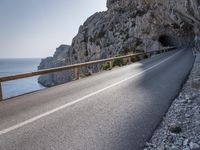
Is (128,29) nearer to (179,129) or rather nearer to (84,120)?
(84,120)

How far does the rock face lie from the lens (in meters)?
47.2

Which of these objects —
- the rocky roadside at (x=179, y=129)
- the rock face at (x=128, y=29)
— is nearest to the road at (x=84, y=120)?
the rocky roadside at (x=179, y=129)

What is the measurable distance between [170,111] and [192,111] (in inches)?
21.9

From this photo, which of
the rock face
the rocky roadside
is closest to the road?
the rocky roadside

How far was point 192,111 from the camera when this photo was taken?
229 inches

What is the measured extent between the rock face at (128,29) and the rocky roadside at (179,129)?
1410 inches

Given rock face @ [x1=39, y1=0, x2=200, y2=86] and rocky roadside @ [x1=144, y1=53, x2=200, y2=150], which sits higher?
rock face @ [x1=39, y1=0, x2=200, y2=86]

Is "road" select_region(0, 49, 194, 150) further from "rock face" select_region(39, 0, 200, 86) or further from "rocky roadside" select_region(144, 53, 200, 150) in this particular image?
"rock face" select_region(39, 0, 200, 86)

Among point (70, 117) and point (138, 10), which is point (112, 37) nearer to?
point (138, 10)

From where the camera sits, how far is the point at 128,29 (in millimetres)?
53281

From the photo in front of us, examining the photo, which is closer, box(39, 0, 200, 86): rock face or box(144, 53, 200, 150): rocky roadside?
box(144, 53, 200, 150): rocky roadside

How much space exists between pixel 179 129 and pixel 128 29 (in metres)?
50.4

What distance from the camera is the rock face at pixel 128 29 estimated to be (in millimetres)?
47156

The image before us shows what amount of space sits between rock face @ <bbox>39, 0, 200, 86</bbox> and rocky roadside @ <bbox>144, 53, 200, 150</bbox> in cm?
3580
